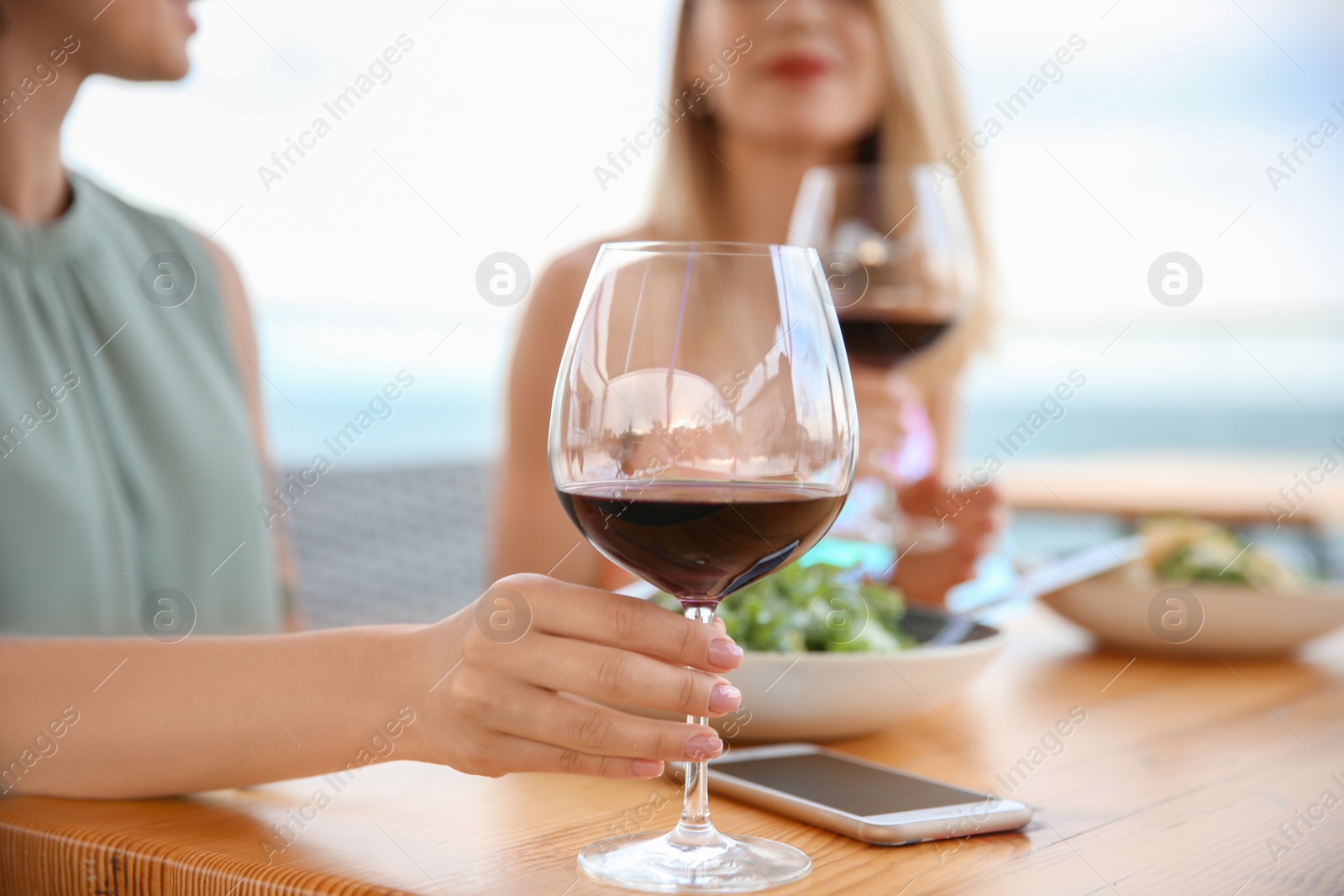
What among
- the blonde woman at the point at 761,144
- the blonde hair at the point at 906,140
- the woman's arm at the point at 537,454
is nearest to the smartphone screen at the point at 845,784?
the blonde woman at the point at 761,144

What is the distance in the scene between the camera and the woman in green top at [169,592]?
683 millimetres

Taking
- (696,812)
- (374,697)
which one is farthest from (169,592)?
(696,812)

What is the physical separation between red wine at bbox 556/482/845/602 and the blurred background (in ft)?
3.49

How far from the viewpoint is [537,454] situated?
2.31 m

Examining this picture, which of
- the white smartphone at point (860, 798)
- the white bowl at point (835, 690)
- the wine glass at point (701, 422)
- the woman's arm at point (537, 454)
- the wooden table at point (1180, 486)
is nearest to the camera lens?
the wine glass at point (701, 422)

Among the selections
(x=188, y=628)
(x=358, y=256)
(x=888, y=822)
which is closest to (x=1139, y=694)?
(x=888, y=822)

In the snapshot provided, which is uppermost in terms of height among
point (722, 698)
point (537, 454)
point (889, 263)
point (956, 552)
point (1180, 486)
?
point (889, 263)

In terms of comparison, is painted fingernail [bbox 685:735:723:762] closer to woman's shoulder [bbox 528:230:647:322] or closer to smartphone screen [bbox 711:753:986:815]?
smartphone screen [bbox 711:753:986:815]

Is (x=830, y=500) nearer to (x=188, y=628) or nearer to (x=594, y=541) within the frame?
(x=594, y=541)

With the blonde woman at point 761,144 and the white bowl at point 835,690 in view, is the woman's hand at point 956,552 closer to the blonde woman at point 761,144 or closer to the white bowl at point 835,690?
the blonde woman at point 761,144

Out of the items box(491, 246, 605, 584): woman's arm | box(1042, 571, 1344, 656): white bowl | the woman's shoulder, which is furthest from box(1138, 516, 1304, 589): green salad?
the woman's shoulder

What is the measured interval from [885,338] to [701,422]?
1074 millimetres

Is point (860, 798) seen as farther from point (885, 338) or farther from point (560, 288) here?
point (560, 288)

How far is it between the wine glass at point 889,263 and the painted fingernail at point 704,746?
0.96 metres
